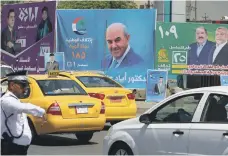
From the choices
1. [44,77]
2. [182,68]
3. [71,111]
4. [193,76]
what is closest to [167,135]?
[71,111]

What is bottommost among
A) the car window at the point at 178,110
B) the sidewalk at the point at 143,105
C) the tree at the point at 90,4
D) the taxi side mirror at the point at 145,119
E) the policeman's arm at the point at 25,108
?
the sidewalk at the point at 143,105

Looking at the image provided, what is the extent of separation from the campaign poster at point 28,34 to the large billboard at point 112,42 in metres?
1.10

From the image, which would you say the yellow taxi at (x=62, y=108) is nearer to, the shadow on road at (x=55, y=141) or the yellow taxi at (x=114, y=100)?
the shadow on road at (x=55, y=141)

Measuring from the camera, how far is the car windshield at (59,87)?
1186 cm

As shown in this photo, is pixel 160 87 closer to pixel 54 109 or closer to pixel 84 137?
pixel 84 137

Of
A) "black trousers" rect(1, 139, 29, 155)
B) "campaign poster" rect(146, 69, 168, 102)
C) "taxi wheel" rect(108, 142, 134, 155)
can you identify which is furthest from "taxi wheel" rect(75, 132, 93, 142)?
"campaign poster" rect(146, 69, 168, 102)

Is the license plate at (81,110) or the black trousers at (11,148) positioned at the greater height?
the black trousers at (11,148)

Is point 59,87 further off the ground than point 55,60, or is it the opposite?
point 55,60

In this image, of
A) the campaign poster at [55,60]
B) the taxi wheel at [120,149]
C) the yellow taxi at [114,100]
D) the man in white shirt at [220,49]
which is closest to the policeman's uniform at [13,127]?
the taxi wheel at [120,149]

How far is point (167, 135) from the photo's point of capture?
23.9ft

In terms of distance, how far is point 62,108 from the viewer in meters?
11.3

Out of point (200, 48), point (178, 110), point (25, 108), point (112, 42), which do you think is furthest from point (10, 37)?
point (25, 108)

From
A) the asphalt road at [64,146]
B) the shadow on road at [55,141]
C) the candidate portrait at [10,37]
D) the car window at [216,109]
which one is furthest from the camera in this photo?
the candidate portrait at [10,37]

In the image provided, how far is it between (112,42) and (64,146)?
13399 mm
